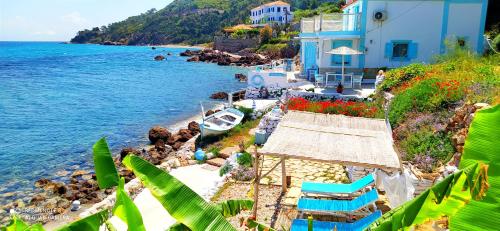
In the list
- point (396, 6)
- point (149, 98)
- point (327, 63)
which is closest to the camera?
point (396, 6)

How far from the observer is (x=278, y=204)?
9648 millimetres

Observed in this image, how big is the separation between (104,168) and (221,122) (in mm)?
16464

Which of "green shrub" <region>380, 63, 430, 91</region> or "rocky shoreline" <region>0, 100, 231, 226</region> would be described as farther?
"green shrub" <region>380, 63, 430, 91</region>

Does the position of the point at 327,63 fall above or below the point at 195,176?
above

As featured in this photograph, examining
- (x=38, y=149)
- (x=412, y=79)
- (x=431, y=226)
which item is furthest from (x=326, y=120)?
(x=38, y=149)

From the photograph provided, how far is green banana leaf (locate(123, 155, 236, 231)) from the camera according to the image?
11.5 feet

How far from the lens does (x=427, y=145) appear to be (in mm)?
9797

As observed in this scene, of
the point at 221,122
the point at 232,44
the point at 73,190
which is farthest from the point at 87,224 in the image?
the point at 232,44

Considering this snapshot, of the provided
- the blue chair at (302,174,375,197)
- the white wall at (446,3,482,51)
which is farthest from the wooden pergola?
the white wall at (446,3,482,51)

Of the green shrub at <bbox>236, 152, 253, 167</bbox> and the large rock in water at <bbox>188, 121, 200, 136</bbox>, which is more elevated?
the green shrub at <bbox>236, 152, 253, 167</bbox>

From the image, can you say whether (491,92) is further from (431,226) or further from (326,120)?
(431,226)

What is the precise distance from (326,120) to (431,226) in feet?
14.6

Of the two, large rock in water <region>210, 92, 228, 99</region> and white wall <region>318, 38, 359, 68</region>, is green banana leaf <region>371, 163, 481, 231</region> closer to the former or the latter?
white wall <region>318, 38, 359, 68</region>

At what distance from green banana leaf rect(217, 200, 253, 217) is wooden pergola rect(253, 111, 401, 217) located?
2700 mm
